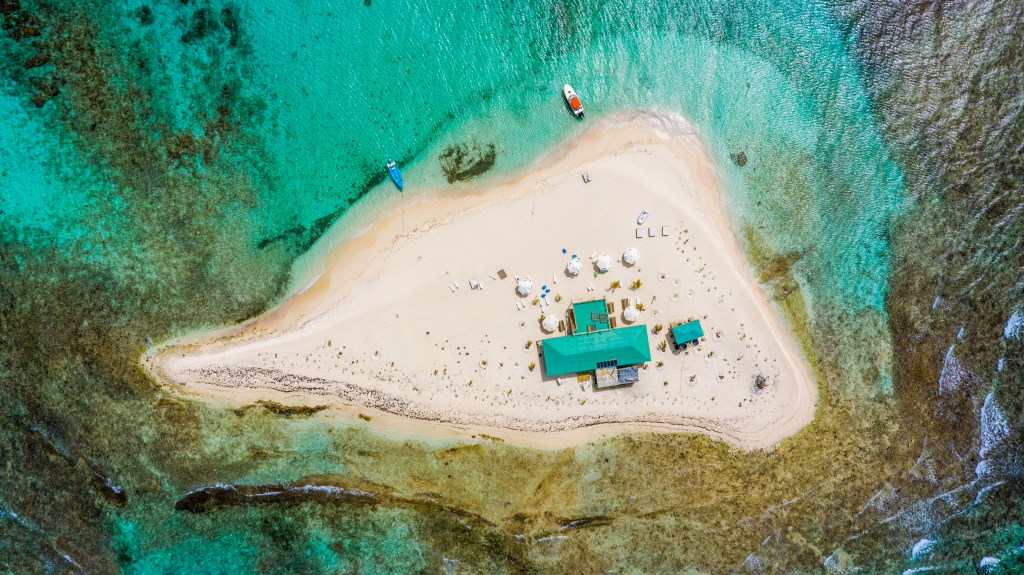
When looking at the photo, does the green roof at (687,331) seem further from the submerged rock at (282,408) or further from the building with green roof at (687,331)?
the submerged rock at (282,408)

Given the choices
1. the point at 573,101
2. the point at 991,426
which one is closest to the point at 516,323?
the point at 573,101

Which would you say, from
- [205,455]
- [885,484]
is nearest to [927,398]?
[885,484]

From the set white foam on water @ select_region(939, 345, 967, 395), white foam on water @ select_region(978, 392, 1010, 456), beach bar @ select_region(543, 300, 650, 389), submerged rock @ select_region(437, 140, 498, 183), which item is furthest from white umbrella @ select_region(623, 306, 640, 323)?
white foam on water @ select_region(978, 392, 1010, 456)

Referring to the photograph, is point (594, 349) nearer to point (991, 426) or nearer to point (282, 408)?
point (282, 408)

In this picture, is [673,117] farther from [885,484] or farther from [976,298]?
[885,484]

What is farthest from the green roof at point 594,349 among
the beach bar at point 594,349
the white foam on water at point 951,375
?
the white foam on water at point 951,375

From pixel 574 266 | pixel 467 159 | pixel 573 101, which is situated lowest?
pixel 574 266
